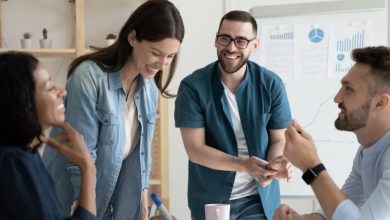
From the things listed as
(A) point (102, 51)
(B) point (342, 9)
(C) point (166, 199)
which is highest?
(B) point (342, 9)

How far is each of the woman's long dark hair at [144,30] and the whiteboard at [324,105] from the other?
4.46 ft

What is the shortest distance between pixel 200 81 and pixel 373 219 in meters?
1.05

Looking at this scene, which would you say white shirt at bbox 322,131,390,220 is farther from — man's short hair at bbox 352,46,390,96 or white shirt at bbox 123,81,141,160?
white shirt at bbox 123,81,141,160

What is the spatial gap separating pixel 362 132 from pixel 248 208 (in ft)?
2.17

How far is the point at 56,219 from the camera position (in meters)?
1.14

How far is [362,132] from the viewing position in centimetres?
167

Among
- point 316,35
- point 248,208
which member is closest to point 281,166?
point 248,208

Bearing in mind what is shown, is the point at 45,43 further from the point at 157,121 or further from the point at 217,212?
the point at 217,212

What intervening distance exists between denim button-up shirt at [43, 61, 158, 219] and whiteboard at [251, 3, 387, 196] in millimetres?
1364

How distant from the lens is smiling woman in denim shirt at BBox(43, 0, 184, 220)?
1.68 meters

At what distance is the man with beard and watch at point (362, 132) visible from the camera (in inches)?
60.7

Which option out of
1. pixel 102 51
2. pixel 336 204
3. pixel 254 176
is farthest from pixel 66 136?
pixel 254 176

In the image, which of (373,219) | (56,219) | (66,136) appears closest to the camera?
(56,219)

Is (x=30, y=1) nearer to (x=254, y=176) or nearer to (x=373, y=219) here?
(x=254, y=176)
